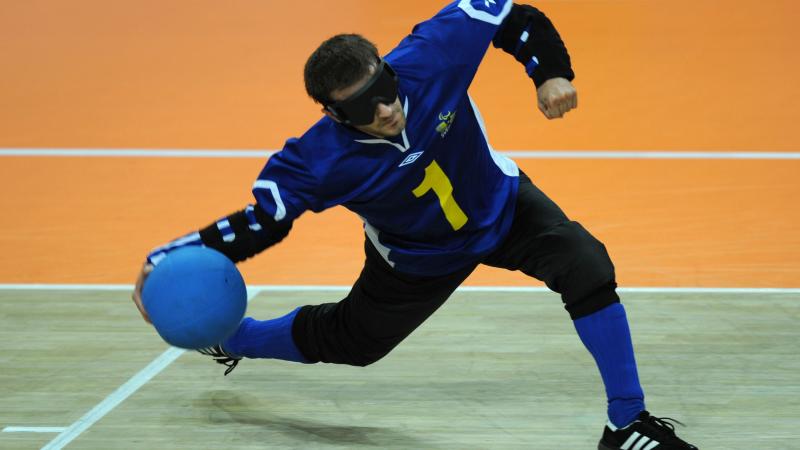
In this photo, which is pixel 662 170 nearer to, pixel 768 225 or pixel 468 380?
pixel 768 225

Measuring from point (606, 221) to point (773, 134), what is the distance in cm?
231

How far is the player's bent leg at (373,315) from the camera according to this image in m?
4.25

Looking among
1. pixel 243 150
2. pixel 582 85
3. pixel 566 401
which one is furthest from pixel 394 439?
pixel 582 85

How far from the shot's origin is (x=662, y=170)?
801 centimetres

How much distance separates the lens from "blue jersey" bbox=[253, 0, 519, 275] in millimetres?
3762

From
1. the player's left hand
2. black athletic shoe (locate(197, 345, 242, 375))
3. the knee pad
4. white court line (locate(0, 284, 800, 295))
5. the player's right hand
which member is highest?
the player's left hand

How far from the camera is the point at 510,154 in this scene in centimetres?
839

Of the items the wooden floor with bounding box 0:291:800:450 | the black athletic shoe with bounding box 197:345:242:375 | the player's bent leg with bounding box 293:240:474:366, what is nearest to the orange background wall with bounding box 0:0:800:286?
the wooden floor with bounding box 0:291:800:450

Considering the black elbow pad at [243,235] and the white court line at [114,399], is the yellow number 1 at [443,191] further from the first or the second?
the white court line at [114,399]

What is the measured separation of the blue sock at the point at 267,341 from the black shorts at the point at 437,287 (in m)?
0.04

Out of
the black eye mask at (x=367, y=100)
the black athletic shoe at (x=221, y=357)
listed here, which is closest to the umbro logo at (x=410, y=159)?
the black eye mask at (x=367, y=100)

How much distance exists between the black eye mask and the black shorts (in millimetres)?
747

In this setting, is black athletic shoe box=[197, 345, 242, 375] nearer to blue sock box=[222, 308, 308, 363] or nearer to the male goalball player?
blue sock box=[222, 308, 308, 363]

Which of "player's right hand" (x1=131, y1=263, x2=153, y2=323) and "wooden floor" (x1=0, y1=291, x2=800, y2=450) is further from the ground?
"player's right hand" (x1=131, y1=263, x2=153, y2=323)
